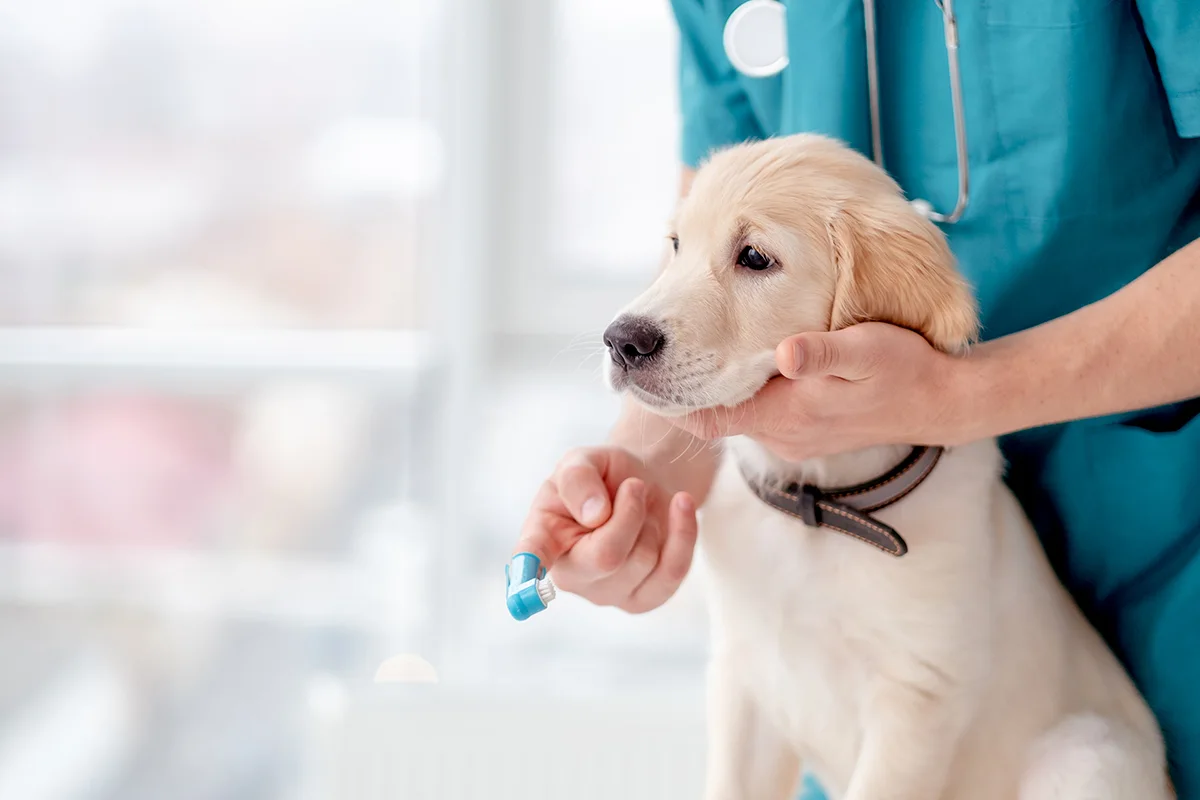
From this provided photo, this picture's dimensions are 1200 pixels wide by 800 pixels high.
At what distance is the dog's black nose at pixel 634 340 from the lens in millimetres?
958

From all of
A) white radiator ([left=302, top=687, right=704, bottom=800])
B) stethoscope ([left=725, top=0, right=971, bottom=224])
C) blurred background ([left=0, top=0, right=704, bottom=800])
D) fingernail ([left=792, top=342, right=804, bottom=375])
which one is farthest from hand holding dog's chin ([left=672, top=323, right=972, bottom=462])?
blurred background ([left=0, top=0, right=704, bottom=800])

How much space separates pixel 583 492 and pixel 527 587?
142 mm

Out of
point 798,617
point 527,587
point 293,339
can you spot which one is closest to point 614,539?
point 527,587

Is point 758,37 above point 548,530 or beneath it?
above

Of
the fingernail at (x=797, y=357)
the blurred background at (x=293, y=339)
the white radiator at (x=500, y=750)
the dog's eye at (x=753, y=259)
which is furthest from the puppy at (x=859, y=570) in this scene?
the blurred background at (x=293, y=339)

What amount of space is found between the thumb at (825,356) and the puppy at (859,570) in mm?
98

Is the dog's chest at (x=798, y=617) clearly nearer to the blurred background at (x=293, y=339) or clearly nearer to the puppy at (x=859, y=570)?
the puppy at (x=859, y=570)

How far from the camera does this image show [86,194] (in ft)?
8.24

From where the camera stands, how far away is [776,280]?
40.2 inches

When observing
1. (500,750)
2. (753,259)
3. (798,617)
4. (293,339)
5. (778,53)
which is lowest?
(500,750)

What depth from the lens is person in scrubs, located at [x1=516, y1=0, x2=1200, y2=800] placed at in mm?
962

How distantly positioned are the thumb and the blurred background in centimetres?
159

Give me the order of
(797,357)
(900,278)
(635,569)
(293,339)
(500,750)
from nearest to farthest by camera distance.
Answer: (797,357) → (900,278) → (635,569) → (500,750) → (293,339)

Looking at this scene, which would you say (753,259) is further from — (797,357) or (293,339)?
(293,339)
